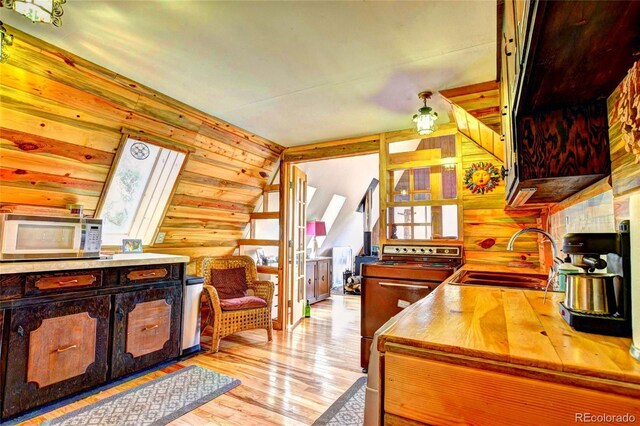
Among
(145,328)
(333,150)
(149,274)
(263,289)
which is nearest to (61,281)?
(149,274)

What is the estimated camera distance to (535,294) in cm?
145

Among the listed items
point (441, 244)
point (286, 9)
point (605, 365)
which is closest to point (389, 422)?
point (605, 365)

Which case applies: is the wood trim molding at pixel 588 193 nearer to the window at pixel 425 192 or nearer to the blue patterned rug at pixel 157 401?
the window at pixel 425 192

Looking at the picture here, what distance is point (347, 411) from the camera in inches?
82.4

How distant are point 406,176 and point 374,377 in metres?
2.92

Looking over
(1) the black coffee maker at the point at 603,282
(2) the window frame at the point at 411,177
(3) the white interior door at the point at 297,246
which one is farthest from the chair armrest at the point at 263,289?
(1) the black coffee maker at the point at 603,282

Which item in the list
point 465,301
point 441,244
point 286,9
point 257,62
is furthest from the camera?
point 441,244

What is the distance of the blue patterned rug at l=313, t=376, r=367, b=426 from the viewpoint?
6.45ft

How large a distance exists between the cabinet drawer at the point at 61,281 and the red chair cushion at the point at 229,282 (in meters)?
1.29

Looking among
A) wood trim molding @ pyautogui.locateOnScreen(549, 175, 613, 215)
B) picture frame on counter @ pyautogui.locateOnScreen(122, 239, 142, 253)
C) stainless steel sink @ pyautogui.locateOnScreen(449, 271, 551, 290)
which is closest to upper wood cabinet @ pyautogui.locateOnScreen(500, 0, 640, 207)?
wood trim molding @ pyautogui.locateOnScreen(549, 175, 613, 215)

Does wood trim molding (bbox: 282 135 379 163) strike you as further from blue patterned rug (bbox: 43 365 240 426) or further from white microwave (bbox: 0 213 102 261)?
blue patterned rug (bbox: 43 365 240 426)

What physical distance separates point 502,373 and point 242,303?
2.89 m

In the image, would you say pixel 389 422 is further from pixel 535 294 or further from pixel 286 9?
pixel 286 9

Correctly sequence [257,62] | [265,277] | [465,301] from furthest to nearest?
[265,277]
[257,62]
[465,301]
